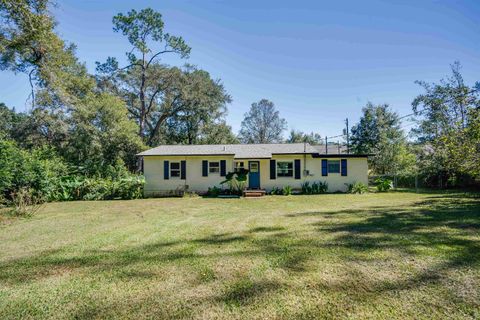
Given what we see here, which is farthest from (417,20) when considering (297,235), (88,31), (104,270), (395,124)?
(395,124)

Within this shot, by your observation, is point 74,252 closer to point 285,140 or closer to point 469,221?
point 469,221

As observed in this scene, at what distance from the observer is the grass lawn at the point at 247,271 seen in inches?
110

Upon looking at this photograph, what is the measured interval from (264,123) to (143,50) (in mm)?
25632

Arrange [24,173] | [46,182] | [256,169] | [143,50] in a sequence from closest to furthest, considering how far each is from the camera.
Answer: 1. [24,173]
2. [46,182]
3. [256,169]
4. [143,50]

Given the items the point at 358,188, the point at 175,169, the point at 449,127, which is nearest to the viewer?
the point at 449,127

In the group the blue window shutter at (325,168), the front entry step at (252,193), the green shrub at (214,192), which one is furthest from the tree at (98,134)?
the blue window shutter at (325,168)

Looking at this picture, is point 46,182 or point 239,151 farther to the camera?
point 239,151

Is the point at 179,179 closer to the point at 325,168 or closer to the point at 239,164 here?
the point at 239,164

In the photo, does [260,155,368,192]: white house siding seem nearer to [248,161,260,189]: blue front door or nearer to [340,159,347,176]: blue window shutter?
[340,159,347,176]: blue window shutter

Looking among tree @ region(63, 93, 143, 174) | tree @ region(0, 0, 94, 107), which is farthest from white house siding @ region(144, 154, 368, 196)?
tree @ region(0, 0, 94, 107)

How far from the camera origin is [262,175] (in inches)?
669

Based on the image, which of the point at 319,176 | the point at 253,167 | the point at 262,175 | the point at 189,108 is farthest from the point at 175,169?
the point at 189,108

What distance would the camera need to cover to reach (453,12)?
11.6 meters

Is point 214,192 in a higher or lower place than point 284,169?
lower
